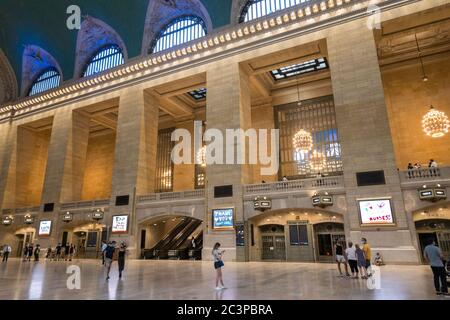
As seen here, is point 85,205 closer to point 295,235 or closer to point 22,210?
point 22,210

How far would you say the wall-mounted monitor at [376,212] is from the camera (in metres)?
13.2

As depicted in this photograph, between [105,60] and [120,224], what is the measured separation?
14.4 metres

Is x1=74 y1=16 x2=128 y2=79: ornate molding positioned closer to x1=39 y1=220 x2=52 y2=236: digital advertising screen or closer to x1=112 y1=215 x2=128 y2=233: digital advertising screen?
x1=39 y1=220 x2=52 y2=236: digital advertising screen

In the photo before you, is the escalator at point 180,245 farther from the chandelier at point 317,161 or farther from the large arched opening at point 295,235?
the chandelier at point 317,161

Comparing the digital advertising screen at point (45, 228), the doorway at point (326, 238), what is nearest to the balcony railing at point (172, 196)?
the doorway at point (326, 238)

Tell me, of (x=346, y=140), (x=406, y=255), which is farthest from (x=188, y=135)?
(x=406, y=255)

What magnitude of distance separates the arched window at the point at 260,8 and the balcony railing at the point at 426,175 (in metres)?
12.0

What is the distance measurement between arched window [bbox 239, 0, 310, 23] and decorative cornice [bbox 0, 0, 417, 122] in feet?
4.19

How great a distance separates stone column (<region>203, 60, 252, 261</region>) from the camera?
16594mm

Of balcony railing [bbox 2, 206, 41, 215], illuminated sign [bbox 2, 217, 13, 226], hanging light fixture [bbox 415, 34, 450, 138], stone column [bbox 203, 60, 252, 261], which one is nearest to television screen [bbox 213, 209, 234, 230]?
stone column [bbox 203, 60, 252, 261]

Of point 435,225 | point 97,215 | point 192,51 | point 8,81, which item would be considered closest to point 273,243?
point 435,225

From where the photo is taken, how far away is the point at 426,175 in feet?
43.4
